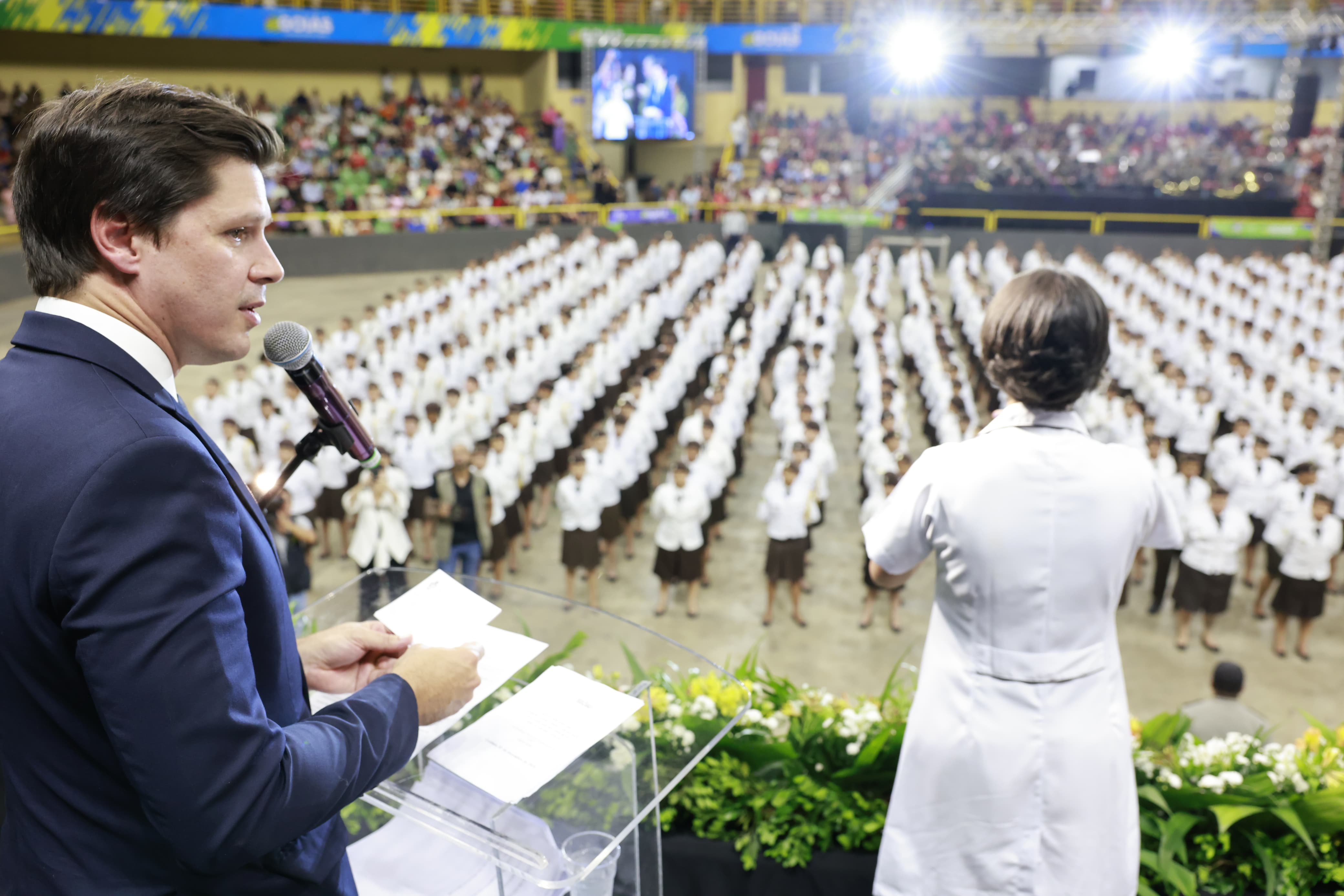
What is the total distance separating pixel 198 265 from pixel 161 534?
0.28 m

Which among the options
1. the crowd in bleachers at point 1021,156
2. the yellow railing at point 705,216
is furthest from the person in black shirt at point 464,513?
the crowd in bleachers at point 1021,156

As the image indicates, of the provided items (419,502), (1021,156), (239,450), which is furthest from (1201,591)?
(1021,156)

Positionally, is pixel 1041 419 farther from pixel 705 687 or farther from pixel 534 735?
pixel 705 687

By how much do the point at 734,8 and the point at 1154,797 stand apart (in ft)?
78.9

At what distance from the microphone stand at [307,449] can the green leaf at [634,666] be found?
0.63 metres

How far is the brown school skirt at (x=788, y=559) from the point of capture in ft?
21.3

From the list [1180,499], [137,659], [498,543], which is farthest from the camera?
[498,543]

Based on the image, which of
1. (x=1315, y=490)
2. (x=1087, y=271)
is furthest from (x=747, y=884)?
(x=1087, y=271)

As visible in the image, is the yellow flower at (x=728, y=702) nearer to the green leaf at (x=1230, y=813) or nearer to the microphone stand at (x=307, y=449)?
the microphone stand at (x=307, y=449)

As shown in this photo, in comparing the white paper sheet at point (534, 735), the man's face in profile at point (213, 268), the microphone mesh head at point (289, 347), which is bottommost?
the white paper sheet at point (534, 735)

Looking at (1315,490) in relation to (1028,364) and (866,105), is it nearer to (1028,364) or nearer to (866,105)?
(1028,364)

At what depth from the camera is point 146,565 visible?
799mm

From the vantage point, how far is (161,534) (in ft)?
2.64

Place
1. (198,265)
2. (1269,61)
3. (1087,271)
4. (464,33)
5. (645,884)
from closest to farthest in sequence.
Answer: (198,265) → (645,884) → (1087,271) → (464,33) → (1269,61)
